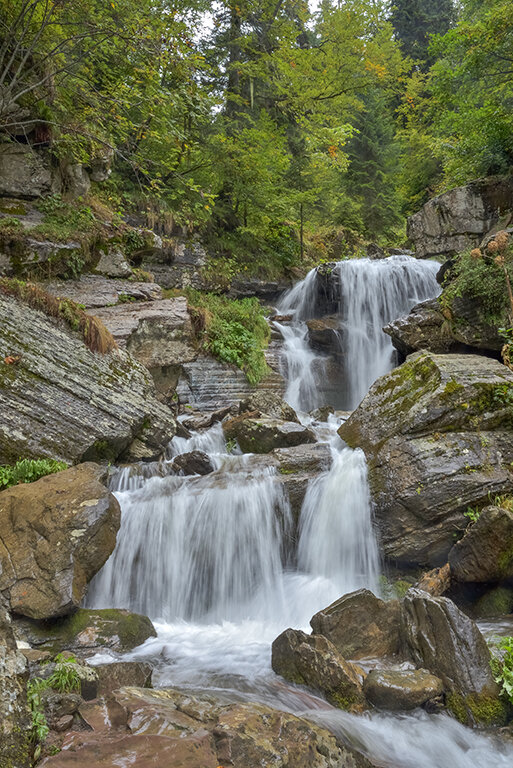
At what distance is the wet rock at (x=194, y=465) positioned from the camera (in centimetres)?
741

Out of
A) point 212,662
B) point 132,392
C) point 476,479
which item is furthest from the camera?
point 132,392

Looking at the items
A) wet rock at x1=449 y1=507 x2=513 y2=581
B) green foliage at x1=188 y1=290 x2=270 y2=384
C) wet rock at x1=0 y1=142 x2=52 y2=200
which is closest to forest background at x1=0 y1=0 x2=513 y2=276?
wet rock at x1=0 y1=142 x2=52 y2=200

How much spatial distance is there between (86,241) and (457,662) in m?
10.9

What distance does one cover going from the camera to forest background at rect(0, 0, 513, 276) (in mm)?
8500

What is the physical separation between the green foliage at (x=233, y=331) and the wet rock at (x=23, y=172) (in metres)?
4.57

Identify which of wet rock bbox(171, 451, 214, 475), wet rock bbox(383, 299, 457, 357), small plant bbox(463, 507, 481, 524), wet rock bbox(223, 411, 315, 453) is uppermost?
wet rock bbox(383, 299, 457, 357)

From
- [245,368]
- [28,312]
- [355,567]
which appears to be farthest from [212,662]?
[245,368]

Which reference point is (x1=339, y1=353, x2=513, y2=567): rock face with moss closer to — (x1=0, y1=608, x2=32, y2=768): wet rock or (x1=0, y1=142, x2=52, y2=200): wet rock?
(x1=0, y1=608, x2=32, y2=768): wet rock

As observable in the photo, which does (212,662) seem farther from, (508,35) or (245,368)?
(508,35)

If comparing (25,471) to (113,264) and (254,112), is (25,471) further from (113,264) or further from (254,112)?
(254,112)

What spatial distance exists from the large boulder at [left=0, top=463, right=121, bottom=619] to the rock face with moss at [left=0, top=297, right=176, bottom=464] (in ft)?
2.95

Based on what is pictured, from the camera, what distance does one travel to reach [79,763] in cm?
218

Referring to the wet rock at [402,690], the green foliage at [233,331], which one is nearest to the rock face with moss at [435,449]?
the wet rock at [402,690]

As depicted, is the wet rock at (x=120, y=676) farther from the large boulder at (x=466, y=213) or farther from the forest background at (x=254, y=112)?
→ the large boulder at (x=466, y=213)
